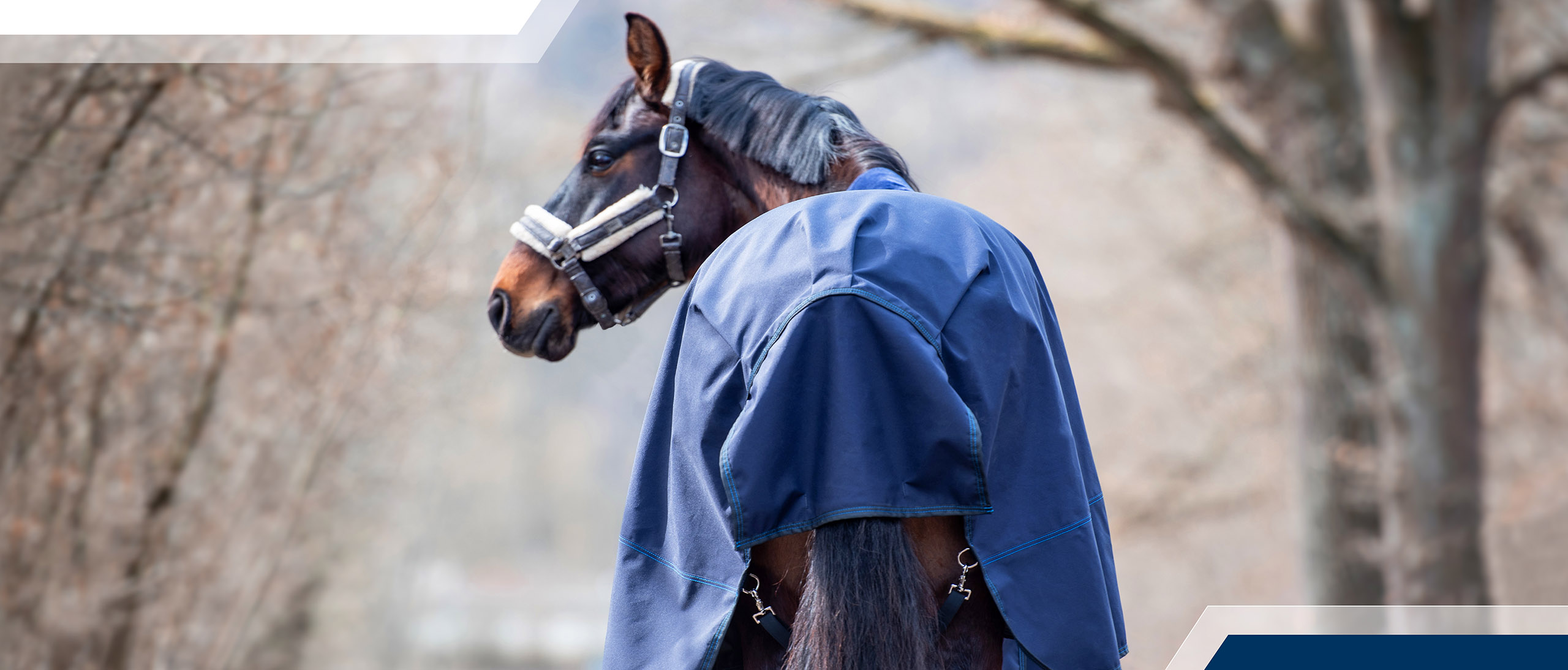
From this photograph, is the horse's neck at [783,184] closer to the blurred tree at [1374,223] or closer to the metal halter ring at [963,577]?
the metal halter ring at [963,577]

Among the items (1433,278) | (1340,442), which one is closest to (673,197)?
(1340,442)

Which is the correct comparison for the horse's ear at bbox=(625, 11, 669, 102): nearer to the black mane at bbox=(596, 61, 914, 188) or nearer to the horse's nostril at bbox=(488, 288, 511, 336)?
the black mane at bbox=(596, 61, 914, 188)

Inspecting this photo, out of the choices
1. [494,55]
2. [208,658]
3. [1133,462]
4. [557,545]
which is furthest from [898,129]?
[557,545]

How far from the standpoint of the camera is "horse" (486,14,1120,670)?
1740 mm

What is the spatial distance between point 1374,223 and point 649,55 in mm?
6381

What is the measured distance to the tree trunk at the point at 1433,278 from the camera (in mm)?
7316

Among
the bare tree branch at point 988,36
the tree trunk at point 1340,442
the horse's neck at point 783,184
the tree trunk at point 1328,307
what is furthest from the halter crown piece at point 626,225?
the tree trunk at point 1340,442

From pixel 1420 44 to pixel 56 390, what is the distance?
8257mm

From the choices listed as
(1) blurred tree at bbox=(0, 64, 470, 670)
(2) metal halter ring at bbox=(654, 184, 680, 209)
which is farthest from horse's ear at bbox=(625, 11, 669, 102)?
(1) blurred tree at bbox=(0, 64, 470, 670)

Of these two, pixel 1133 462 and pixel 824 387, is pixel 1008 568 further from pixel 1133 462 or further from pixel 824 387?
pixel 1133 462

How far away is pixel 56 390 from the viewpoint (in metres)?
4.24

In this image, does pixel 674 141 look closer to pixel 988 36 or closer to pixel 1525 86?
pixel 988 36

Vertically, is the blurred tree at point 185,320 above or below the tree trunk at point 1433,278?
below

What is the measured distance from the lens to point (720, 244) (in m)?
2.72
